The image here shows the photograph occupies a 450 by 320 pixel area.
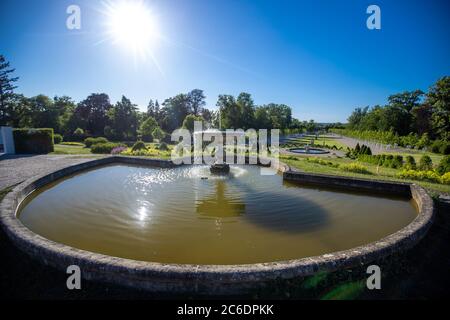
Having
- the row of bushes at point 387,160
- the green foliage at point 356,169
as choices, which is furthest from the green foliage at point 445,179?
the row of bushes at point 387,160

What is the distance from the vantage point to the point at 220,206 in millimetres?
7340

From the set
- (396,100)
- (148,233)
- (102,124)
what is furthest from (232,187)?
(396,100)

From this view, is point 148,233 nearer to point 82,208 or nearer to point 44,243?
point 44,243

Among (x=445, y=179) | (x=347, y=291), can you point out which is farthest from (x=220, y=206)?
(x=445, y=179)

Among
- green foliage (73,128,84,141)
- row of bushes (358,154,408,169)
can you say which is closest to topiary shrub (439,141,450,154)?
row of bushes (358,154,408,169)

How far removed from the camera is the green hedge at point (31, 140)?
17.8 metres

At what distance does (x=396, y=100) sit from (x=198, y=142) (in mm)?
55819

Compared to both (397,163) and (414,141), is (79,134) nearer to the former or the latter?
(397,163)

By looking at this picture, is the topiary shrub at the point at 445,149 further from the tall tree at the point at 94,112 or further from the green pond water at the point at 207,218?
the tall tree at the point at 94,112

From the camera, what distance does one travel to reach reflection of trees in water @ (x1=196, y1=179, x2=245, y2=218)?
6.67m

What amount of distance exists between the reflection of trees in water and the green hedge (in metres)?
17.2

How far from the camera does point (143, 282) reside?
3.32 m

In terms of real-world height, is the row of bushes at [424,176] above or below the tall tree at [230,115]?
below

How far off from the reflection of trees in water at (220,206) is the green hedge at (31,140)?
17157 millimetres
